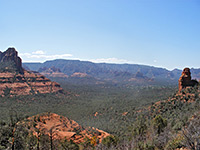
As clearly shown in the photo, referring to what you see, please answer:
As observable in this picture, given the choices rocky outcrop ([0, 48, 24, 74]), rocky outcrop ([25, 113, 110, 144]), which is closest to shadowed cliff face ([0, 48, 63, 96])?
rocky outcrop ([0, 48, 24, 74])

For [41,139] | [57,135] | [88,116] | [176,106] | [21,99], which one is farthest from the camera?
[21,99]

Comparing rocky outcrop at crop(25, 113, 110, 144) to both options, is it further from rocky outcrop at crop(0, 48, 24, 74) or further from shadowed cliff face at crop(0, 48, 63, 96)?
rocky outcrop at crop(0, 48, 24, 74)

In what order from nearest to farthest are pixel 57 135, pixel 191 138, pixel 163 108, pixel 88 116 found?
pixel 191 138
pixel 57 135
pixel 163 108
pixel 88 116

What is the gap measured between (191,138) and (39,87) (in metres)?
107

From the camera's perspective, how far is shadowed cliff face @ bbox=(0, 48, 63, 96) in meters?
91.3

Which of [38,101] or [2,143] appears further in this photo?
[38,101]

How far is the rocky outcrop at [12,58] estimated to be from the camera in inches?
4684

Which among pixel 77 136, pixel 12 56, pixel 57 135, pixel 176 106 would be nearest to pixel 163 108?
pixel 176 106

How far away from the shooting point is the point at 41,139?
21641 millimetres

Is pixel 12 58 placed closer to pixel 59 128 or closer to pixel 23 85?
pixel 23 85

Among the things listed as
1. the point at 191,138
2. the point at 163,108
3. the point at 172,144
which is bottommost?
the point at 163,108

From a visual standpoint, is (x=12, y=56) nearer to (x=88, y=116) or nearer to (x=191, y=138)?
(x=88, y=116)

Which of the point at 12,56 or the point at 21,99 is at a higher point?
the point at 12,56

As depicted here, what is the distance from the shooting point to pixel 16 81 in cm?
9856
